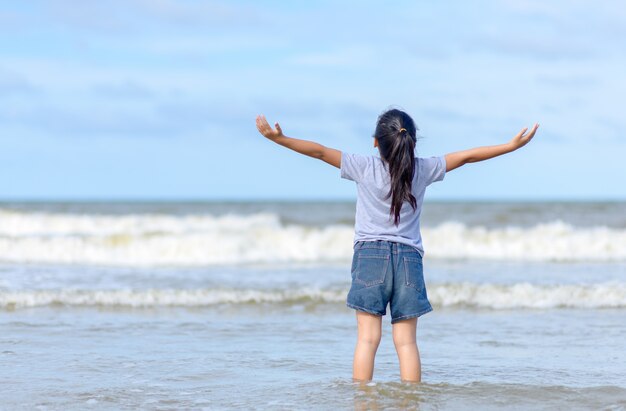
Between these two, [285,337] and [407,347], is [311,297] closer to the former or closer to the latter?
[285,337]

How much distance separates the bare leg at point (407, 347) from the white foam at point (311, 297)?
501 cm

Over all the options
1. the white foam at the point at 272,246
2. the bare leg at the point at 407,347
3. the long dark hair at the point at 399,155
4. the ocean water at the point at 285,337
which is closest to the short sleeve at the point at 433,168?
the long dark hair at the point at 399,155

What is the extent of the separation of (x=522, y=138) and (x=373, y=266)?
1.15m

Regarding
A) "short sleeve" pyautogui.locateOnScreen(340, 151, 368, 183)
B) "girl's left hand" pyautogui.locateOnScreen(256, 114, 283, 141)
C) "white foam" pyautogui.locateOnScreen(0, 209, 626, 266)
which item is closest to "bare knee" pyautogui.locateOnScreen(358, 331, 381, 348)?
"short sleeve" pyautogui.locateOnScreen(340, 151, 368, 183)

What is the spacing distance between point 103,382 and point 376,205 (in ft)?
7.73

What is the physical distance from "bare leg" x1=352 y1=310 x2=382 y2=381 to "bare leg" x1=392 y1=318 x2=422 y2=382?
12 cm

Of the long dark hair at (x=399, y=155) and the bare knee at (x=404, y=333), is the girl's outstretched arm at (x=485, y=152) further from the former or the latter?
the bare knee at (x=404, y=333)

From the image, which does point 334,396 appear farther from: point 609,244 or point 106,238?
point 609,244

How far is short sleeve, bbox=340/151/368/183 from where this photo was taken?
4785 mm

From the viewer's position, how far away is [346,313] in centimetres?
943

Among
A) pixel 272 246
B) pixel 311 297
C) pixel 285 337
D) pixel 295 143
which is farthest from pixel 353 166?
pixel 272 246

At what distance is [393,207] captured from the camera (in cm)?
476

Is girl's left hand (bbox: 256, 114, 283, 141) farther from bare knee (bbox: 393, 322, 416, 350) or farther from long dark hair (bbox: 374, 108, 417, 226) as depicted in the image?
bare knee (bbox: 393, 322, 416, 350)

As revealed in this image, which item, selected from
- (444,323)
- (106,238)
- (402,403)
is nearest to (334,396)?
(402,403)
